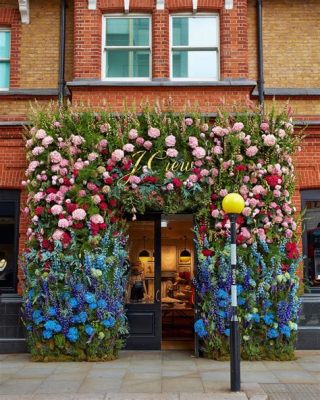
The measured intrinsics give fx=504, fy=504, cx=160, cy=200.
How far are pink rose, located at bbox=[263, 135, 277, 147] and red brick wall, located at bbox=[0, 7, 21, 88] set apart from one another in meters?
5.55

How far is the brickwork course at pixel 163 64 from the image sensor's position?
34.4 feet

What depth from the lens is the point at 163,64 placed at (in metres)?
10.7

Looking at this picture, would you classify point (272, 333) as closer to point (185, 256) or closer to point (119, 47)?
point (185, 256)

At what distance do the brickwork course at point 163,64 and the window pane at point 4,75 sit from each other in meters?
0.25

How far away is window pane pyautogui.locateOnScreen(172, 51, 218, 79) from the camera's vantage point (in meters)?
10.8

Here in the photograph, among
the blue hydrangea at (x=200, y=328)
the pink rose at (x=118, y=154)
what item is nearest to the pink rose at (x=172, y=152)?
the pink rose at (x=118, y=154)

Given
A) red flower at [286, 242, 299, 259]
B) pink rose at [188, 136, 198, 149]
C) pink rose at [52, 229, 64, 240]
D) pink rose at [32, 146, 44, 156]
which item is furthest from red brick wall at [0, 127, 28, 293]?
red flower at [286, 242, 299, 259]

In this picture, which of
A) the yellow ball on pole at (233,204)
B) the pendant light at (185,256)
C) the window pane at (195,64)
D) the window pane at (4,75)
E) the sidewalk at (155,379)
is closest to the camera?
the sidewalk at (155,379)

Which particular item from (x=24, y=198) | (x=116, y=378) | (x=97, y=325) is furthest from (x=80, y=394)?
(x=24, y=198)

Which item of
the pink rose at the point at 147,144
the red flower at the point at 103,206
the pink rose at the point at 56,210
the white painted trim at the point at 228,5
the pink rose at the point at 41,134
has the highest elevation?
the white painted trim at the point at 228,5

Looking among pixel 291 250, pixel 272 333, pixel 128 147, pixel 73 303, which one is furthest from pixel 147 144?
pixel 272 333

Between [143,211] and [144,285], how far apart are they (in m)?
1.81

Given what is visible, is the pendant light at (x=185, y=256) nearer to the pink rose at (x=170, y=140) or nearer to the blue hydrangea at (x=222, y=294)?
the blue hydrangea at (x=222, y=294)

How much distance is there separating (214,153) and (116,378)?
4390 mm
